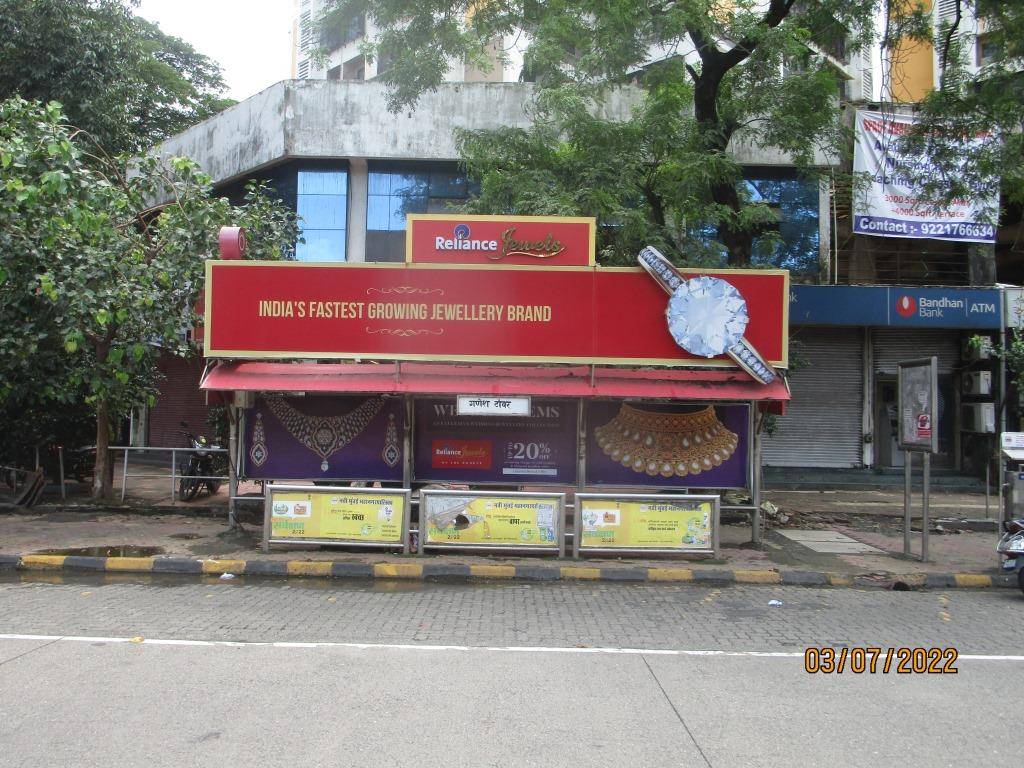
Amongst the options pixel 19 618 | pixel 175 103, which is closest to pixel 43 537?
pixel 19 618

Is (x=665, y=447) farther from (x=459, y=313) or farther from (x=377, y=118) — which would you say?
(x=377, y=118)

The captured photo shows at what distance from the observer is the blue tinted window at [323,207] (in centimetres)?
1864

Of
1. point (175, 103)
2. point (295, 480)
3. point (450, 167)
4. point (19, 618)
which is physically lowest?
point (19, 618)

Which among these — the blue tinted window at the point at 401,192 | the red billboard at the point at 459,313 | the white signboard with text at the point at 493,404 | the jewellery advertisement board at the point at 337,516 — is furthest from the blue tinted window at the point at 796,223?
the jewellery advertisement board at the point at 337,516

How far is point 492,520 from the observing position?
990cm

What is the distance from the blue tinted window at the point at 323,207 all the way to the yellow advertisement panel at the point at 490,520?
10568 millimetres

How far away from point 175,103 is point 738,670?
30548 mm

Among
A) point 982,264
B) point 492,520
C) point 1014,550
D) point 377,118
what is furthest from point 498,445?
point 982,264

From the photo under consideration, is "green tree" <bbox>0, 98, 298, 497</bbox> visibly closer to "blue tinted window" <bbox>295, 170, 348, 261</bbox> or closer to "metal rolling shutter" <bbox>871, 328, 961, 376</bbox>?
"blue tinted window" <bbox>295, 170, 348, 261</bbox>

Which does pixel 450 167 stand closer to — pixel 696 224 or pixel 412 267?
pixel 696 224

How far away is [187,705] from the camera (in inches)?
187

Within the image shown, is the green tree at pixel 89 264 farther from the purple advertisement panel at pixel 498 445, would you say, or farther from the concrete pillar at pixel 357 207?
the purple advertisement panel at pixel 498 445

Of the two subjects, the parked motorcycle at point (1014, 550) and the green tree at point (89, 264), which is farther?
the green tree at point (89, 264)

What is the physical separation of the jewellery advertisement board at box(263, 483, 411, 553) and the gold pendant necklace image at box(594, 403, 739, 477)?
325 centimetres
